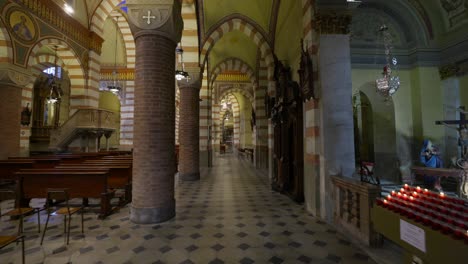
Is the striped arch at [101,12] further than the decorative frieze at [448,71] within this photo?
Yes

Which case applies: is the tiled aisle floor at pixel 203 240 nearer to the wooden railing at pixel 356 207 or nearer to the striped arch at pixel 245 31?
the wooden railing at pixel 356 207

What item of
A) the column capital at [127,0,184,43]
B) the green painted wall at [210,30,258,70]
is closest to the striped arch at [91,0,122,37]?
the green painted wall at [210,30,258,70]

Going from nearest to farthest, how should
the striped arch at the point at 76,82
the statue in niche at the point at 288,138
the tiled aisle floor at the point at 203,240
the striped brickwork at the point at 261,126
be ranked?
the tiled aisle floor at the point at 203,240, the statue in niche at the point at 288,138, the striped arch at the point at 76,82, the striped brickwork at the point at 261,126

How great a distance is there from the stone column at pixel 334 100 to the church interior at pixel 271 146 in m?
0.02

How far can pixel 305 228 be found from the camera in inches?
154

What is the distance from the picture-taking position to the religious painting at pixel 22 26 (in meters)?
7.87

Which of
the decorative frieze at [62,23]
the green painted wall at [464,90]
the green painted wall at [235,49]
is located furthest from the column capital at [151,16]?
the green painted wall at [464,90]

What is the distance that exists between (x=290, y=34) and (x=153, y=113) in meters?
4.79

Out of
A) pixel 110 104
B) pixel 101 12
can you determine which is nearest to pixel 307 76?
pixel 101 12

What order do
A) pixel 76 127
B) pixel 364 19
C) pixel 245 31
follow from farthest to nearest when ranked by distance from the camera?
pixel 76 127 < pixel 245 31 < pixel 364 19

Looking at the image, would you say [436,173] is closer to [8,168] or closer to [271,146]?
[271,146]

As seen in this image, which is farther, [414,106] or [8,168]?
[414,106]

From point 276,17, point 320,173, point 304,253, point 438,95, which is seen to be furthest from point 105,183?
point 438,95

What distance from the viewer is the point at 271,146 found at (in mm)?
8711
